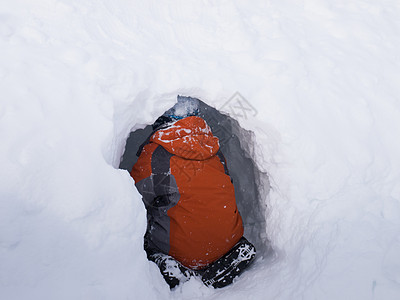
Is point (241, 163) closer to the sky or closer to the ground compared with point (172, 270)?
closer to the sky

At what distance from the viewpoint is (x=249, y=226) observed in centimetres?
285

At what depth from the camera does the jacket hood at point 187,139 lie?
2033 millimetres

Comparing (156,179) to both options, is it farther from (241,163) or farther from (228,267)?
(241,163)

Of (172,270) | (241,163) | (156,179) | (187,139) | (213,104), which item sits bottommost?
(172,270)

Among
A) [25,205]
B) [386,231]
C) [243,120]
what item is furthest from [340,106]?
[25,205]

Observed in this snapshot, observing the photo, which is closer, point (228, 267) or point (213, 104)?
point (228, 267)

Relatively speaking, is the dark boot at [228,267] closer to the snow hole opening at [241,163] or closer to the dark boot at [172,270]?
the dark boot at [172,270]

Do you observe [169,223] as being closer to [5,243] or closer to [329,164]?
[5,243]

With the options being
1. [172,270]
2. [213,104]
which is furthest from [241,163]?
[172,270]

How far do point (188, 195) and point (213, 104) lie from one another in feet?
2.37

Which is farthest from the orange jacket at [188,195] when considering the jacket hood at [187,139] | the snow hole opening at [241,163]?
the snow hole opening at [241,163]

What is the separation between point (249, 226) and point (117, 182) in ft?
5.51

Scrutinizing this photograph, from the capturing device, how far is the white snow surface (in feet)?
4.64

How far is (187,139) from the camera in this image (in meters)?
2.04
